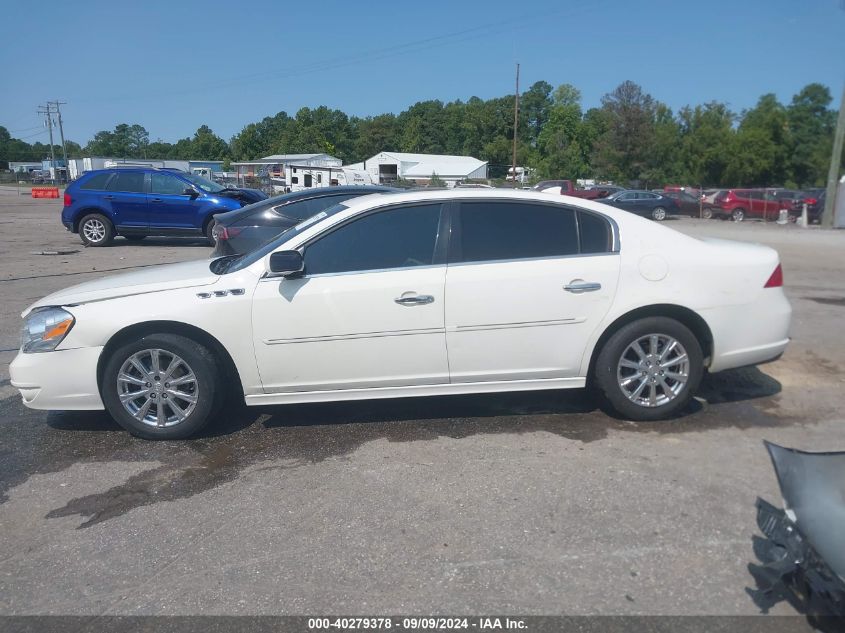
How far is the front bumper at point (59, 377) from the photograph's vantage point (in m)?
4.61

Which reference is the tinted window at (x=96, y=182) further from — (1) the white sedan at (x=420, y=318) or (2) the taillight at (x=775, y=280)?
(2) the taillight at (x=775, y=280)

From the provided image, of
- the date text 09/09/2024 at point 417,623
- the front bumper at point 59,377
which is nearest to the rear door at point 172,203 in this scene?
the front bumper at point 59,377

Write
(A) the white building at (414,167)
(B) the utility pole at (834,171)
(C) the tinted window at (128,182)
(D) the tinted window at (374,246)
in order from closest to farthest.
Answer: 1. (D) the tinted window at (374,246)
2. (C) the tinted window at (128,182)
3. (B) the utility pole at (834,171)
4. (A) the white building at (414,167)

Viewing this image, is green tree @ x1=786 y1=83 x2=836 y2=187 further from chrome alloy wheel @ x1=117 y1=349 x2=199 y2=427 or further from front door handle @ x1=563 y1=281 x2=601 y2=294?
chrome alloy wheel @ x1=117 y1=349 x2=199 y2=427

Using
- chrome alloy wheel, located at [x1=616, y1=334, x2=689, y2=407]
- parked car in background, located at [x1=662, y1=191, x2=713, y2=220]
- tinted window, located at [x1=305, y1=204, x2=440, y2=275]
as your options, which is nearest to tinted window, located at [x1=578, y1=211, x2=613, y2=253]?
chrome alloy wheel, located at [x1=616, y1=334, x2=689, y2=407]

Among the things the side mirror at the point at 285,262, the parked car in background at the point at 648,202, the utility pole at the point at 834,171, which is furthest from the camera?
the parked car in background at the point at 648,202

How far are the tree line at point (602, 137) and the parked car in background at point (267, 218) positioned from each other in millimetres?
46908

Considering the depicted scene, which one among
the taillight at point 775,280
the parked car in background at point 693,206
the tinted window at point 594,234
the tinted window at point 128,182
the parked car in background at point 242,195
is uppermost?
the tinted window at point 128,182

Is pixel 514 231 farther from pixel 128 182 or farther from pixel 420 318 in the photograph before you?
pixel 128 182

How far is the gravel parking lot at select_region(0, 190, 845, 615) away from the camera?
9.93 ft

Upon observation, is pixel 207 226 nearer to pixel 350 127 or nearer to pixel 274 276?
pixel 274 276

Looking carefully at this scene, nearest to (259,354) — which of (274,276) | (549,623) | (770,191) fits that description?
(274,276)

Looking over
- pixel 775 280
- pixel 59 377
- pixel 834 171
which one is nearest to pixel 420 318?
pixel 59 377

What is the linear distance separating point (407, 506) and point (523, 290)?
1.66 meters
